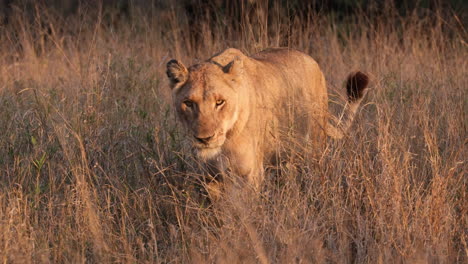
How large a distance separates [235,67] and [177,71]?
326mm

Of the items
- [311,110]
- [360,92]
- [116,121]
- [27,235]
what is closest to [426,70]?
[360,92]

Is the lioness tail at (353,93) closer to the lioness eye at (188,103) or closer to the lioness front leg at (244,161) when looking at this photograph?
the lioness front leg at (244,161)

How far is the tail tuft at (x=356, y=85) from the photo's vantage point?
457 cm

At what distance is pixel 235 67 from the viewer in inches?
152

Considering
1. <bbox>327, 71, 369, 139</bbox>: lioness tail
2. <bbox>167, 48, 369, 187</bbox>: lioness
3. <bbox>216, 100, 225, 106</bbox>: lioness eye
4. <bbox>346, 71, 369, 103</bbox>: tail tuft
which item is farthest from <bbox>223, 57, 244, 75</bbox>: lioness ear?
<bbox>346, 71, 369, 103</bbox>: tail tuft

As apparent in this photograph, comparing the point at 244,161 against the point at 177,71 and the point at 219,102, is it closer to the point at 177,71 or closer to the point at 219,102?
the point at 219,102

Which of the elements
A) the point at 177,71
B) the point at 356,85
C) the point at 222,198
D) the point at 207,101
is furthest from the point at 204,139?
the point at 356,85

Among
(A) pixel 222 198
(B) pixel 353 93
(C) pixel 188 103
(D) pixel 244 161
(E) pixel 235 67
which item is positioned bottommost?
(A) pixel 222 198

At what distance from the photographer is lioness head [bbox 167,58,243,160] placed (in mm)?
3664

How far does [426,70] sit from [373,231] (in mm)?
3216

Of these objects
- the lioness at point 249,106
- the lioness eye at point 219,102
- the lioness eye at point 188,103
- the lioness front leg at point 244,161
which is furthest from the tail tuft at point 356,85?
the lioness eye at point 188,103

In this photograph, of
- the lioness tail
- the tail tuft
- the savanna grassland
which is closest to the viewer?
the savanna grassland

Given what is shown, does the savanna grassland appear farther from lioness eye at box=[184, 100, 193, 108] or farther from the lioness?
lioness eye at box=[184, 100, 193, 108]

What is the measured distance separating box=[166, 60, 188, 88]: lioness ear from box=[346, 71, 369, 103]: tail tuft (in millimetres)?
1285
